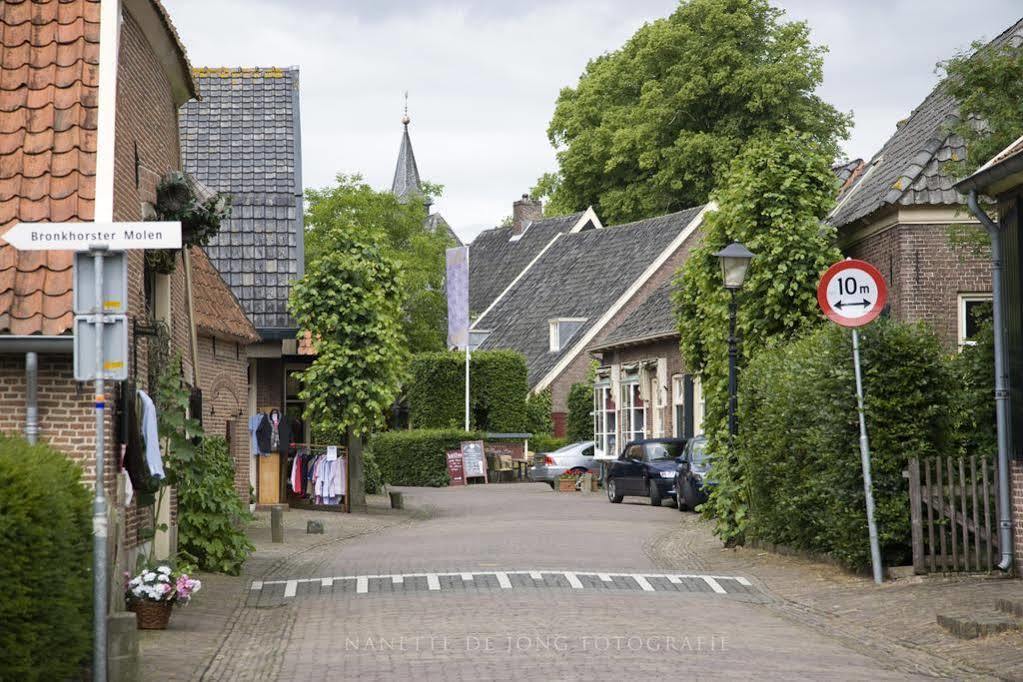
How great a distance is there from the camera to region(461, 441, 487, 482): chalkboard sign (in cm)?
4856

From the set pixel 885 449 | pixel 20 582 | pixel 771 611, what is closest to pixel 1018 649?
pixel 771 611

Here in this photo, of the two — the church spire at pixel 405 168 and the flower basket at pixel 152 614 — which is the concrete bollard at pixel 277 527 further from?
the church spire at pixel 405 168

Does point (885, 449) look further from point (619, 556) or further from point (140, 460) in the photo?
point (140, 460)

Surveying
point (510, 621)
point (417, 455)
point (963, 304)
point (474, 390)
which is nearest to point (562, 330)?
point (474, 390)

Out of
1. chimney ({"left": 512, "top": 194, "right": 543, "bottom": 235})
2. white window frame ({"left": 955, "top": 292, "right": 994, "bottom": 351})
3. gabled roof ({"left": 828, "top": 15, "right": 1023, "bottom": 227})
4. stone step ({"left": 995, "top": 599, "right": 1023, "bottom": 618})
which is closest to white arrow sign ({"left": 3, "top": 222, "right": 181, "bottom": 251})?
stone step ({"left": 995, "top": 599, "right": 1023, "bottom": 618})

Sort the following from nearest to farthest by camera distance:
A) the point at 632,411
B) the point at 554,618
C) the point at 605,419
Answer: the point at 554,618, the point at 632,411, the point at 605,419

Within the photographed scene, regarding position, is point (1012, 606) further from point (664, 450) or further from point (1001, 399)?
point (664, 450)

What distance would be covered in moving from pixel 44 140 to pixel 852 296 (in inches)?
318

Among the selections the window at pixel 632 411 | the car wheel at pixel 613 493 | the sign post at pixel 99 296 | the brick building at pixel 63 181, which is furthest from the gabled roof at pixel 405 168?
the sign post at pixel 99 296

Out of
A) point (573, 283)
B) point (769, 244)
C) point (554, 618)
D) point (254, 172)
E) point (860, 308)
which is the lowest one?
point (554, 618)

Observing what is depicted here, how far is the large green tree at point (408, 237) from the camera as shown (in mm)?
60594

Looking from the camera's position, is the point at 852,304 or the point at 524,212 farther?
the point at 524,212

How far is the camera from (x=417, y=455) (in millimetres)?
47906

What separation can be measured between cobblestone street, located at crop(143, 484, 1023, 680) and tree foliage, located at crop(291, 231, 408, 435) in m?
8.21
